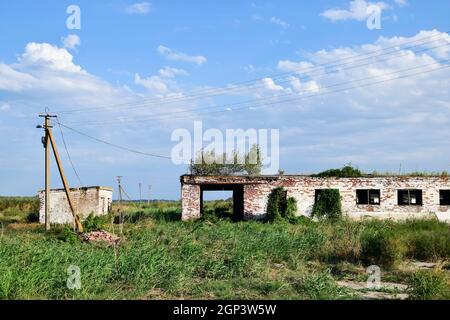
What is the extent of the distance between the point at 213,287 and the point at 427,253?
720cm

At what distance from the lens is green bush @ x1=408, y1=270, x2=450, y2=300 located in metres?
9.12

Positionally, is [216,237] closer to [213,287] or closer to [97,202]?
[213,287]

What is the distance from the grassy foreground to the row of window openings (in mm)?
10821

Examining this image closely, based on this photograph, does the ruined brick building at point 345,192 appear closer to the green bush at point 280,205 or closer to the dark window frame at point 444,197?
the green bush at point 280,205

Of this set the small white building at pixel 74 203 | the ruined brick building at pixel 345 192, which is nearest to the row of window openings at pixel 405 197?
the ruined brick building at pixel 345 192

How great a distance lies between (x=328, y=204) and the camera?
1024 inches

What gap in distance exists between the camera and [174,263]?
1129 cm

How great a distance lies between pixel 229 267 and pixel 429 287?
14.5ft

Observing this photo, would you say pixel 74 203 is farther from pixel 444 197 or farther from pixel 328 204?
pixel 444 197

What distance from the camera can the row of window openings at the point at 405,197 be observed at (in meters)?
26.7

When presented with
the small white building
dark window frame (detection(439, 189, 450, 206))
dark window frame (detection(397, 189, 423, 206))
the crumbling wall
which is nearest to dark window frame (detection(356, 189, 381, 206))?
dark window frame (detection(397, 189, 423, 206))
